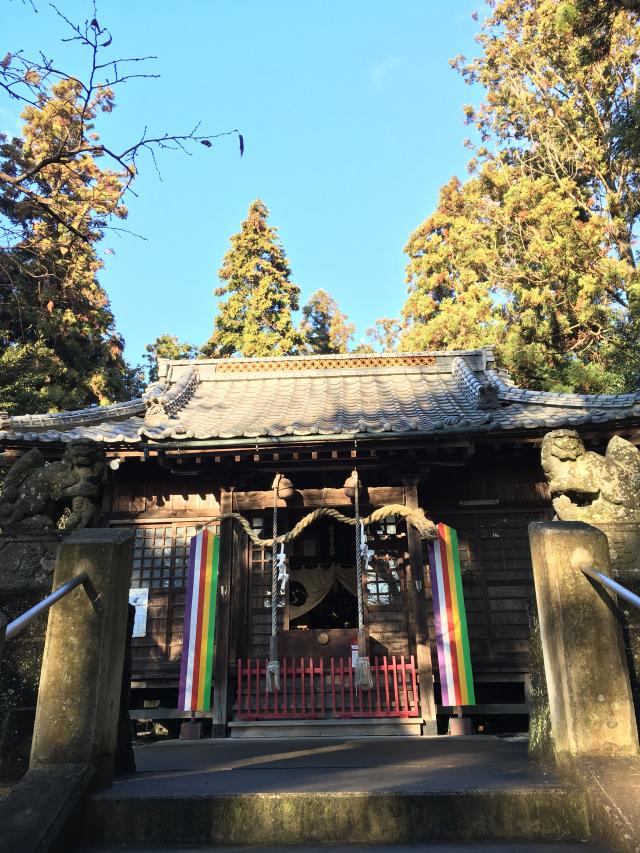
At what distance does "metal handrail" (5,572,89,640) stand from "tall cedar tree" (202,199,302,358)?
22.2 m

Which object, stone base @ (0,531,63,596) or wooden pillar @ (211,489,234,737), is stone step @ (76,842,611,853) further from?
wooden pillar @ (211,489,234,737)

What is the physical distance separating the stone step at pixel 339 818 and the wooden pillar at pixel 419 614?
525 cm

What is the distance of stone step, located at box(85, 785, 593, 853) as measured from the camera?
293 cm

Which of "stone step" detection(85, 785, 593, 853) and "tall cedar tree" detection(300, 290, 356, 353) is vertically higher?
"tall cedar tree" detection(300, 290, 356, 353)

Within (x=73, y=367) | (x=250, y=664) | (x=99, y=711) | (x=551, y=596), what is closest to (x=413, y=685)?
(x=250, y=664)

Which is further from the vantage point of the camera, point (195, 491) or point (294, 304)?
point (294, 304)

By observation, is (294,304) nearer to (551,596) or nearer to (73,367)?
(73,367)

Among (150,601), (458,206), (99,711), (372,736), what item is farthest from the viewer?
(458,206)

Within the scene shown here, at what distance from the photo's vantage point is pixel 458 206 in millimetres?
26688

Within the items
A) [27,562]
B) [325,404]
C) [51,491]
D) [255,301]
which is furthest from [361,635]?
[255,301]

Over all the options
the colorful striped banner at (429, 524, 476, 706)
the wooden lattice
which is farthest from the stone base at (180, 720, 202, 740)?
the wooden lattice

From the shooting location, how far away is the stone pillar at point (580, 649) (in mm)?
3271

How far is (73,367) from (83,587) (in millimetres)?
21464

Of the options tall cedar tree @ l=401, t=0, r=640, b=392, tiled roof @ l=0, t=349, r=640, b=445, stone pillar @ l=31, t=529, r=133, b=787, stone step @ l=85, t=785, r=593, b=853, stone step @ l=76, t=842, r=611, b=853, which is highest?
tall cedar tree @ l=401, t=0, r=640, b=392
